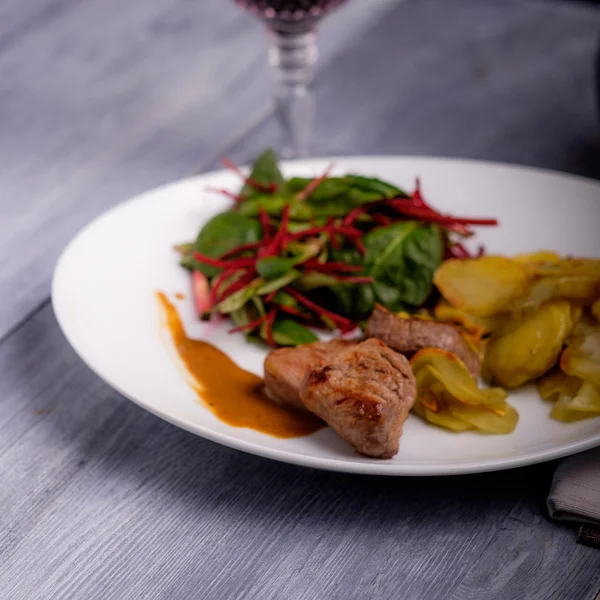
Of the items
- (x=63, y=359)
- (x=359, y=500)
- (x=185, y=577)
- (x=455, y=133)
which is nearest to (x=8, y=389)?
(x=63, y=359)

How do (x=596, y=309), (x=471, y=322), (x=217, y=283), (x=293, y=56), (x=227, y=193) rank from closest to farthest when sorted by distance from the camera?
(x=596, y=309)
(x=471, y=322)
(x=217, y=283)
(x=227, y=193)
(x=293, y=56)

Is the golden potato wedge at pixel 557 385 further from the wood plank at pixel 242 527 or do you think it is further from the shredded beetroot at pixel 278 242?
the shredded beetroot at pixel 278 242

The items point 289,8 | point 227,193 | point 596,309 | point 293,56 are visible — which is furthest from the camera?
point 293,56

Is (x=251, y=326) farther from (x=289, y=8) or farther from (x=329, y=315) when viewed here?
(x=289, y=8)

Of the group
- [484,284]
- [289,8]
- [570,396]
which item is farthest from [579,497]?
[289,8]

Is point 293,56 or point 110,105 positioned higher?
point 293,56

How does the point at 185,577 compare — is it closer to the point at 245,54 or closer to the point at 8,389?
the point at 8,389
